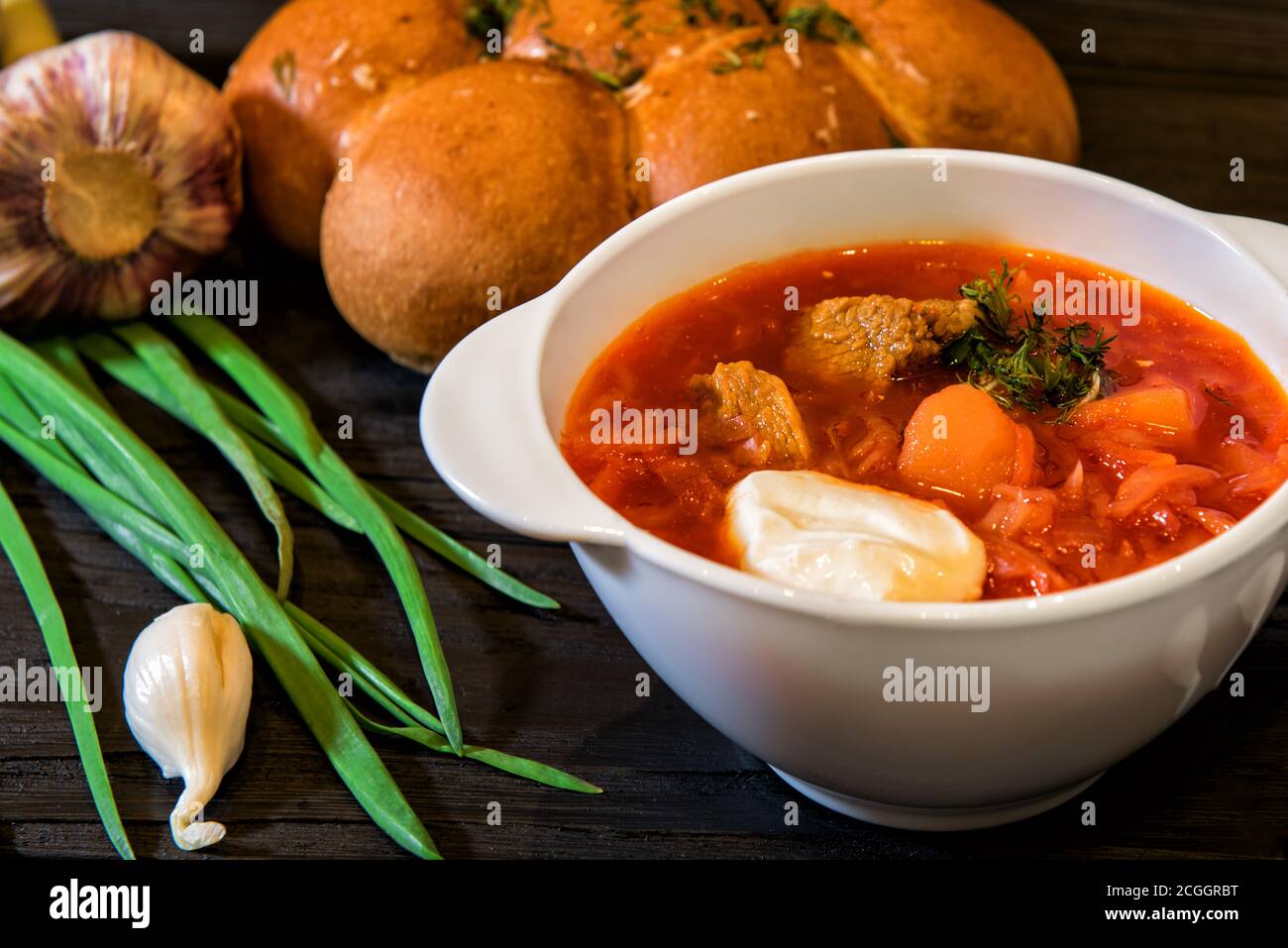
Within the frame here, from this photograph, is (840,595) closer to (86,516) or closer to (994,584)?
(994,584)

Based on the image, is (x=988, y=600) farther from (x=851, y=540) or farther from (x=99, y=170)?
(x=99, y=170)

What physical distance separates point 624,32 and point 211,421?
1120 millimetres

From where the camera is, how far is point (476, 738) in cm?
207

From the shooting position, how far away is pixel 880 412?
78.9 inches

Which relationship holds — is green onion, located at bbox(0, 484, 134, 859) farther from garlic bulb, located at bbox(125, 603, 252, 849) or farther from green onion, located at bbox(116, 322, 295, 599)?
green onion, located at bbox(116, 322, 295, 599)

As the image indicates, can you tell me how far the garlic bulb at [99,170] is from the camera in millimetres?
2695

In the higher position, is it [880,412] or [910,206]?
[910,206]

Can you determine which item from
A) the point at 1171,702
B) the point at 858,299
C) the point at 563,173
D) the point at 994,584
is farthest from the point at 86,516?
the point at 1171,702

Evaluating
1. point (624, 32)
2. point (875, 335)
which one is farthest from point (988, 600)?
point (624, 32)

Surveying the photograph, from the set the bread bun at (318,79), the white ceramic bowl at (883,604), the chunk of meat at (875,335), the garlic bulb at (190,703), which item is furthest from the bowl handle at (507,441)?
the bread bun at (318,79)

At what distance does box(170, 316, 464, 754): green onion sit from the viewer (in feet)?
6.92

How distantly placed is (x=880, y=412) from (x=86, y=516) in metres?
1.42

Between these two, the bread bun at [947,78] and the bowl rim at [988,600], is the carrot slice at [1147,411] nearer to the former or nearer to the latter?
the bowl rim at [988,600]

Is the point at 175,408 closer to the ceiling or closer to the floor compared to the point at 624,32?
closer to the floor
